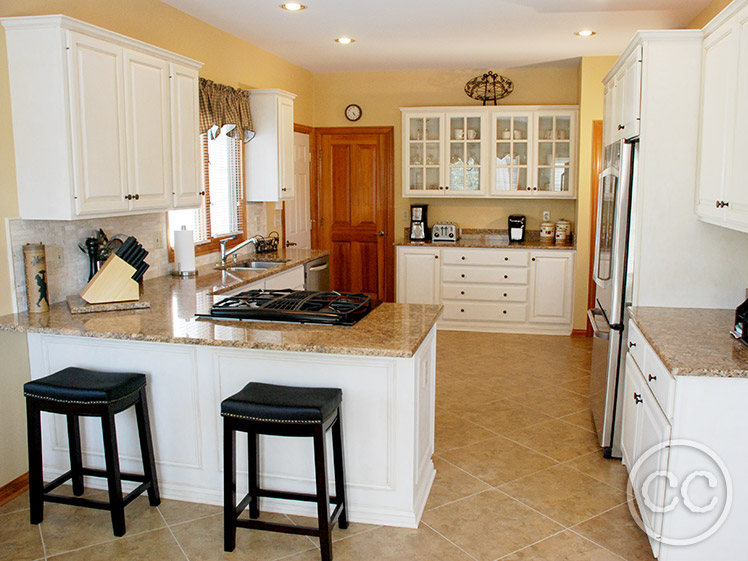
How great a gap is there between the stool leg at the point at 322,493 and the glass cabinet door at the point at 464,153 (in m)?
4.58

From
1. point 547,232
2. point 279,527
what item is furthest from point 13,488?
point 547,232

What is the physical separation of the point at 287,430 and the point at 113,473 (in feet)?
2.69

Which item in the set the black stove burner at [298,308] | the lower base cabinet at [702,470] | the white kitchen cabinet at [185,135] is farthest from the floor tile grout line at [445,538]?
the white kitchen cabinet at [185,135]

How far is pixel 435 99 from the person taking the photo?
6762mm

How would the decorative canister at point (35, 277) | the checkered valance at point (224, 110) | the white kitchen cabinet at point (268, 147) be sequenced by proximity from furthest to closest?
the white kitchen cabinet at point (268, 147) → the checkered valance at point (224, 110) → the decorative canister at point (35, 277)

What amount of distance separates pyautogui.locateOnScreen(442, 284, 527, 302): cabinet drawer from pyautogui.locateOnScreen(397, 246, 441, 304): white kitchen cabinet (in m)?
0.13

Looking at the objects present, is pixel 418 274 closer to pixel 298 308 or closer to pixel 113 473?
pixel 298 308

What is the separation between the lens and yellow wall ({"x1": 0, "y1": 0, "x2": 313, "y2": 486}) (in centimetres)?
302

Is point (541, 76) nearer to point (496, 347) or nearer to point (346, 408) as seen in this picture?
point (496, 347)

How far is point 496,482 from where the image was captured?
324 cm

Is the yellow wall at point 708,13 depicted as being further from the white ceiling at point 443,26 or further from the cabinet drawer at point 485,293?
the cabinet drawer at point 485,293

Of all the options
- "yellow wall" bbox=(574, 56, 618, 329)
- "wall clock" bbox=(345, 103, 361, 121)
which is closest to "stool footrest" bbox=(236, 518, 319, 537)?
"yellow wall" bbox=(574, 56, 618, 329)

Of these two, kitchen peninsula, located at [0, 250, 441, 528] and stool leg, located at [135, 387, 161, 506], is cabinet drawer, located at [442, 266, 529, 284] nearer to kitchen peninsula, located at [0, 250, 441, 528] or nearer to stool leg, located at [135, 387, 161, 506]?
kitchen peninsula, located at [0, 250, 441, 528]

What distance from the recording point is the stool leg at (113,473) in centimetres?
262
